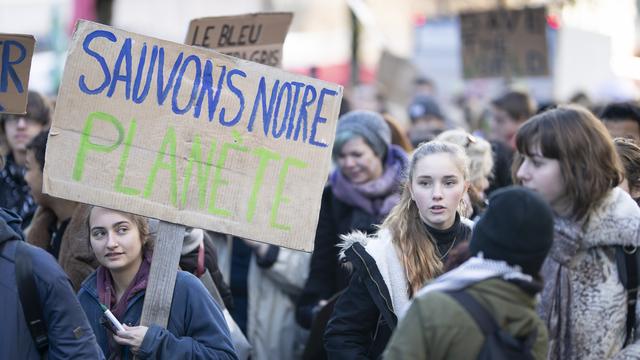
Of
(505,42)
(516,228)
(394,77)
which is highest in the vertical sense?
(505,42)

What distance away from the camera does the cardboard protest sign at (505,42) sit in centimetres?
1210

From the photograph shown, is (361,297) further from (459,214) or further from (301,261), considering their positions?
(301,261)

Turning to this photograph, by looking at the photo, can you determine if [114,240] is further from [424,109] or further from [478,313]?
[424,109]

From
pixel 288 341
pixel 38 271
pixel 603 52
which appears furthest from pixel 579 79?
pixel 38 271

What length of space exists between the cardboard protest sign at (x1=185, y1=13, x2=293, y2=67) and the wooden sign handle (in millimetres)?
2226

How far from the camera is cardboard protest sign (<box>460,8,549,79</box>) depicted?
12102 mm

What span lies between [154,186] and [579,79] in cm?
1947

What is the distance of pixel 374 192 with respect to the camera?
22.4ft

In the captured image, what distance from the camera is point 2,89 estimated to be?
16.3 feet

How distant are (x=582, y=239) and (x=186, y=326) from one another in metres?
1.58

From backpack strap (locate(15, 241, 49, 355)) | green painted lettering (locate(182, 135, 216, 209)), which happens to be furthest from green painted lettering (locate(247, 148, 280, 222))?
backpack strap (locate(15, 241, 49, 355))

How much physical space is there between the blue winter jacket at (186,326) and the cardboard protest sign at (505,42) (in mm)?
8211

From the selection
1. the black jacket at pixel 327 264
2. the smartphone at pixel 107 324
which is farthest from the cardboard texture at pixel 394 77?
the smartphone at pixel 107 324

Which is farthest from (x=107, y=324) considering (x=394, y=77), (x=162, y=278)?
(x=394, y=77)
